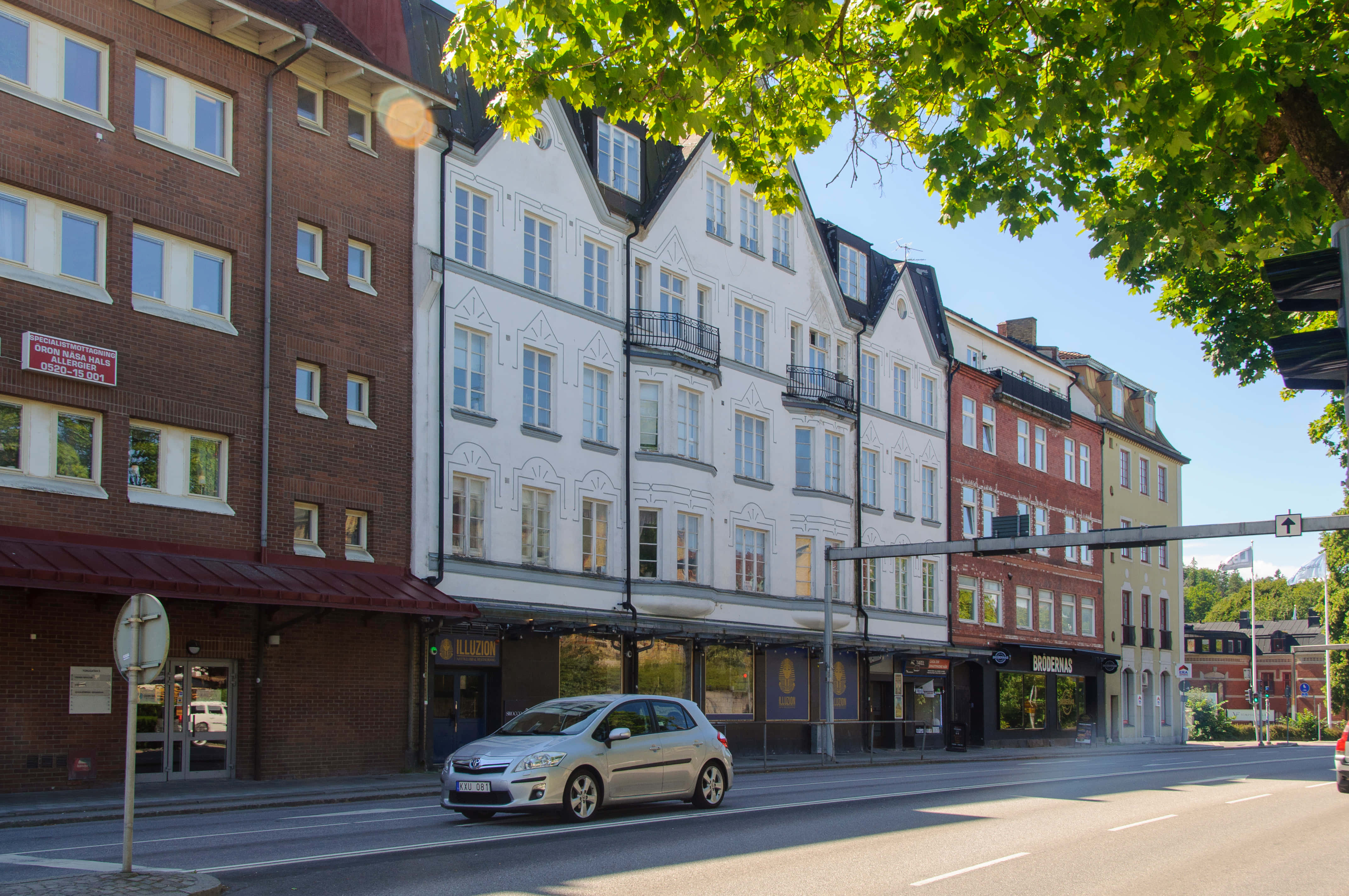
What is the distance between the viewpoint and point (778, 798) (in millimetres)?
18719

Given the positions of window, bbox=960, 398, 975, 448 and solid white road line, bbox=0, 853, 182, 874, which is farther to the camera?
window, bbox=960, 398, 975, 448

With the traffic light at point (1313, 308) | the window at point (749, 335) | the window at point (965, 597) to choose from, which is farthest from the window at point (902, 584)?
the traffic light at point (1313, 308)

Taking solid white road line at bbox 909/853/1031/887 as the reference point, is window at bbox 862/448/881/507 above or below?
above

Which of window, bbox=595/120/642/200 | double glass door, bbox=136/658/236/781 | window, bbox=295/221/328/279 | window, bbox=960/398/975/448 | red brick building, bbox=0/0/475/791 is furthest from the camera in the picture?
window, bbox=960/398/975/448

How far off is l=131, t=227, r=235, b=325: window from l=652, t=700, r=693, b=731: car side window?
10609mm

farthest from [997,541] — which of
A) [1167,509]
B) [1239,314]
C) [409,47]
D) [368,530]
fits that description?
[1167,509]

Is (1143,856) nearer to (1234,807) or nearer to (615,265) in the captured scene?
(1234,807)

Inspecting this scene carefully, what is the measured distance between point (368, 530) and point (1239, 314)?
15.7 metres

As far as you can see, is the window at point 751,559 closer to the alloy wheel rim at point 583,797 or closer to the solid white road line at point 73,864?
the alloy wheel rim at point 583,797

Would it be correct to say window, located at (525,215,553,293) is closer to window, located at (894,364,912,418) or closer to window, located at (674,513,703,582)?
window, located at (674,513,703,582)

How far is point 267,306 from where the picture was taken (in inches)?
887

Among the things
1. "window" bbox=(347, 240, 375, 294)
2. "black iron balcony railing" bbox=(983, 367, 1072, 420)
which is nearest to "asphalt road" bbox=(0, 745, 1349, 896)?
"window" bbox=(347, 240, 375, 294)

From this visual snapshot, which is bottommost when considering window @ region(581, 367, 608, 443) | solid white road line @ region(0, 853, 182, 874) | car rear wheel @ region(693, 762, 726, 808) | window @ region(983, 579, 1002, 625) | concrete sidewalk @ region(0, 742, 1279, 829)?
concrete sidewalk @ region(0, 742, 1279, 829)

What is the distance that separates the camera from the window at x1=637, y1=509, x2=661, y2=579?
31062 millimetres
